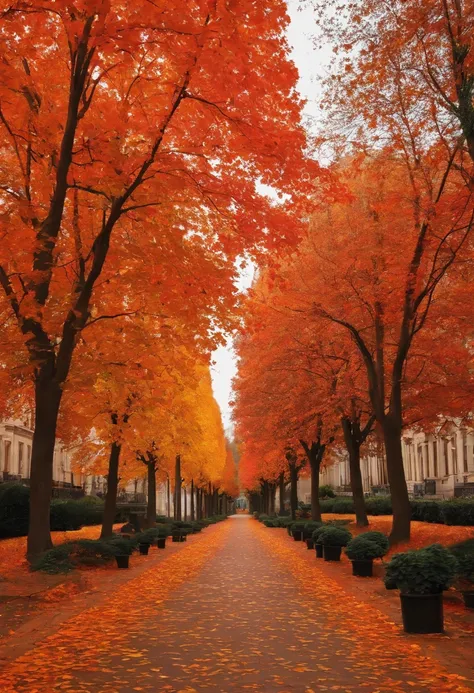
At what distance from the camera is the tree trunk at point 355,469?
26422 mm

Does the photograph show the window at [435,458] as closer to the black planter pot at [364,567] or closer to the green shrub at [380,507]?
the green shrub at [380,507]

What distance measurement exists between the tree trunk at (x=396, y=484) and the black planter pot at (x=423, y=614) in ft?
32.8

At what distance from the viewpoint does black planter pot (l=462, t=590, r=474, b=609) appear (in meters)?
9.73

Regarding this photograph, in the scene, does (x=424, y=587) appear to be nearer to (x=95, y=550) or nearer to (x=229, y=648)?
(x=229, y=648)

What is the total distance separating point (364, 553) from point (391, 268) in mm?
7064

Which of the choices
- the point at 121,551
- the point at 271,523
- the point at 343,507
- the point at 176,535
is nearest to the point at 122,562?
the point at 121,551

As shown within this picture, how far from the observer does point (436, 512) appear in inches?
1081

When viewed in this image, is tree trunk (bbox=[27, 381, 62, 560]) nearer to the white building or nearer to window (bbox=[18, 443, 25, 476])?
the white building

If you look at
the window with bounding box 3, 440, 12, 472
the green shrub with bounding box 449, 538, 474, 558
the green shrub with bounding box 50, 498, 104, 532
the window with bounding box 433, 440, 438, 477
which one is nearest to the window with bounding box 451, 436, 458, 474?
the window with bounding box 433, 440, 438, 477

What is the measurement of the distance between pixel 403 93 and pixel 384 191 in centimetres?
389

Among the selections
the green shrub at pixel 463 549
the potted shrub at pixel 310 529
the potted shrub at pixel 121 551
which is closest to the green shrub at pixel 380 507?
the potted shrub at pixel 310 529

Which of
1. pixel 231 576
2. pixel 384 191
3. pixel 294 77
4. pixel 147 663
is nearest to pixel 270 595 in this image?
pixel 231 576

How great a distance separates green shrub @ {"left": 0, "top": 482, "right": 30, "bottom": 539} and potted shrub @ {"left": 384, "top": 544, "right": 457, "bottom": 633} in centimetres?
1777

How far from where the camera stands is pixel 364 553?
556 inches
